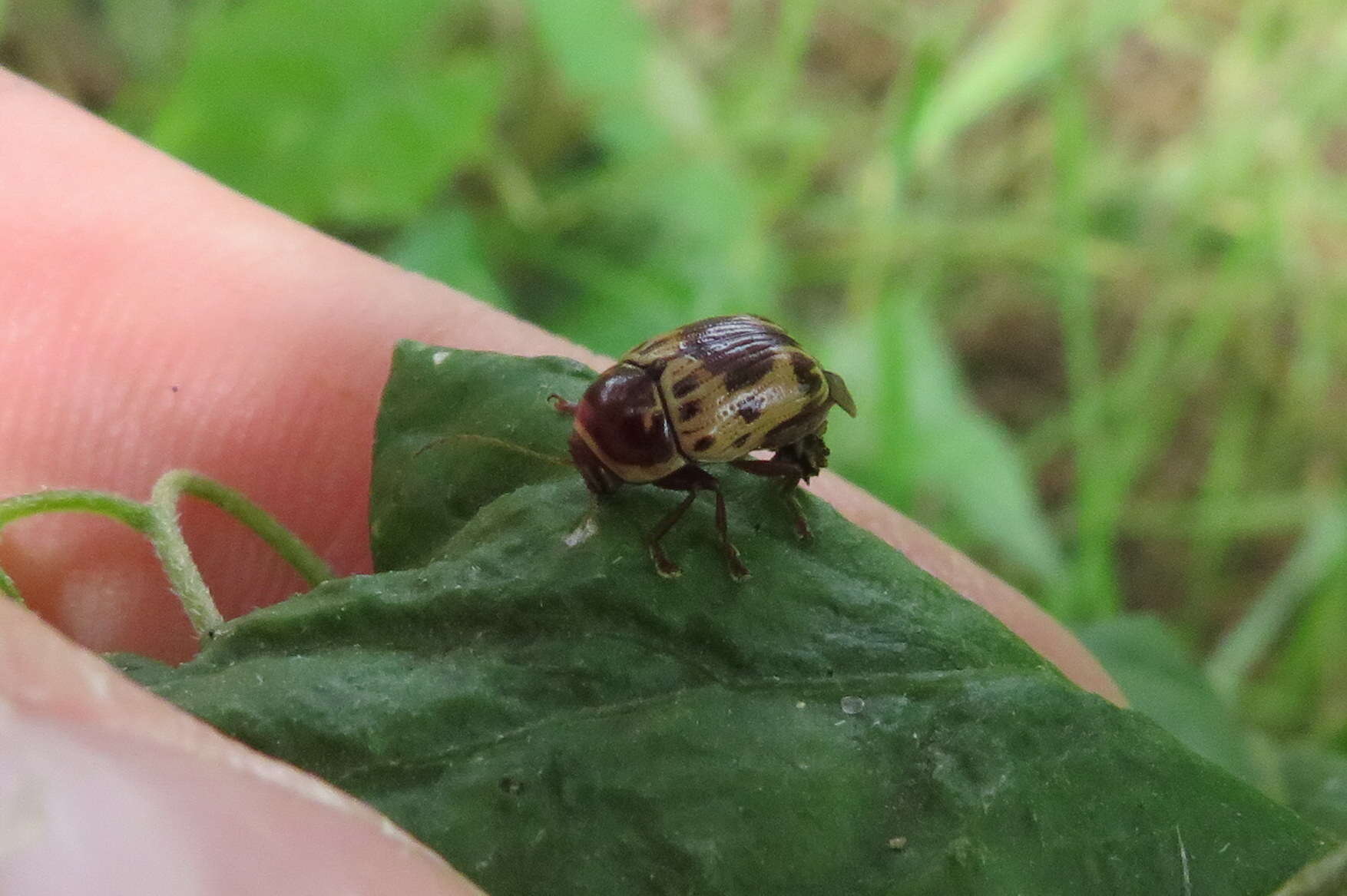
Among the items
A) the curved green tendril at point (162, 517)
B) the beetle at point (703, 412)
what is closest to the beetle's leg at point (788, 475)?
the beetle at point (703, 412)

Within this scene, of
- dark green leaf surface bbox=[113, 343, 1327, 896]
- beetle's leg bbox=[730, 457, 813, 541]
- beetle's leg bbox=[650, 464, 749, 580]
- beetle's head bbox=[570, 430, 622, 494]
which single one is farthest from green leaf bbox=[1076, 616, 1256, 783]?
beetle's head bbox=[570, 430, 622, 494]

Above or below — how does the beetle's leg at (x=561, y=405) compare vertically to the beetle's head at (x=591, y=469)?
above

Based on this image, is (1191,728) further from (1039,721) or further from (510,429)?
(510,429)

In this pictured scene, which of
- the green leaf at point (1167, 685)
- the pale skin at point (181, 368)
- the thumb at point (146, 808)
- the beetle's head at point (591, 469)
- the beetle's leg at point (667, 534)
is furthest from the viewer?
the green leaf at point (1167, 685)

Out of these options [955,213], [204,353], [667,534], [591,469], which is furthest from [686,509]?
[955,213]

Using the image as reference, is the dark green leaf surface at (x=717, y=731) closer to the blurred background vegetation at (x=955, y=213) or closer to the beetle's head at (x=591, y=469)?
the beetle's head at (x=591, y=469)

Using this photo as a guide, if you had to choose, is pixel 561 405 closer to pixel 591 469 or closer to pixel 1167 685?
pixel 591 469

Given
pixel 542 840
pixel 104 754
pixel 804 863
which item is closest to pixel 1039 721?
pixel 804 863
